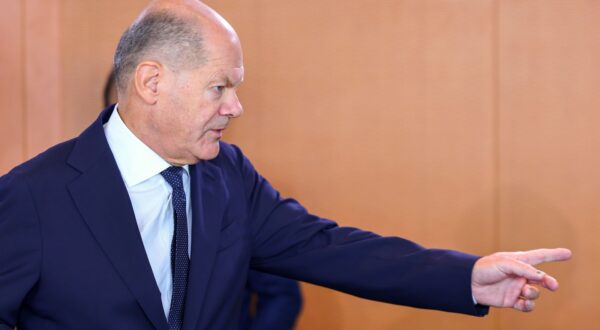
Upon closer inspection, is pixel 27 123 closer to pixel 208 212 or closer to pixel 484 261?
pixel 208 212

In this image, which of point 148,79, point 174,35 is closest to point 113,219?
point 148,79

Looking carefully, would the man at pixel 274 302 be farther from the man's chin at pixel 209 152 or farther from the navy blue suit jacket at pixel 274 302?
the man's chin at pixel 209 152

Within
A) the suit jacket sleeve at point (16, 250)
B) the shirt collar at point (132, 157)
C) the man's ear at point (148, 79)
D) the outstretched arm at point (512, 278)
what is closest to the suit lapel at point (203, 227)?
the shirt collar at point (132, 157)

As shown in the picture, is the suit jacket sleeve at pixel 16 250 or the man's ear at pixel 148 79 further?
the man's ear at pixel 148 79

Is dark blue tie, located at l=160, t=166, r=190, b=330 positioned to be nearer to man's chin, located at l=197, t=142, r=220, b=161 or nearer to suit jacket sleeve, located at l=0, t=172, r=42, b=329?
man's chin, located at l=197, t=142, r=220, b=161

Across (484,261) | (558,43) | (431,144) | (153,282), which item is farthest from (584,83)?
(153,282)

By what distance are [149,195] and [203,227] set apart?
0.47 ft

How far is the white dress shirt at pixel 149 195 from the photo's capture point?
177 centimetres

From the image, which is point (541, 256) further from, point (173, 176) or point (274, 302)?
point (274, 302)

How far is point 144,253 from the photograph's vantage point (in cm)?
169

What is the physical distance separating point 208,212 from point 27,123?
1.76 meters

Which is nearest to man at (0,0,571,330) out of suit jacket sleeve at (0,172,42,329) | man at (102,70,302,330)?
suit jacket sleeve at (0,172,42,329)

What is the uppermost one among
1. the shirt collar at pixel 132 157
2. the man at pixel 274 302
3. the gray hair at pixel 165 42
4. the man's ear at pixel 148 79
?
the gray hair at pixel 165 42

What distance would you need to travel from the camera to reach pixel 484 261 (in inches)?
69.4
